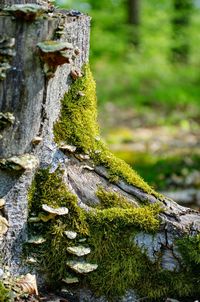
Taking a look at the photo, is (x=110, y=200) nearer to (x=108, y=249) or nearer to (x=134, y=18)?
(x=108, y=249)

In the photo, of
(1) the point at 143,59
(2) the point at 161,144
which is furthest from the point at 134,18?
(2) the point at 161,144

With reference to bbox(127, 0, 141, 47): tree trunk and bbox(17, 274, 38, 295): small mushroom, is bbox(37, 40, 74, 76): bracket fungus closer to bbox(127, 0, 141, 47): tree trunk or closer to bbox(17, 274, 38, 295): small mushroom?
bbox(17, 274, 38, 295): small mushroom

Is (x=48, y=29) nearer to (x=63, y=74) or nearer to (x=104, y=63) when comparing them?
(x=63, y=74)

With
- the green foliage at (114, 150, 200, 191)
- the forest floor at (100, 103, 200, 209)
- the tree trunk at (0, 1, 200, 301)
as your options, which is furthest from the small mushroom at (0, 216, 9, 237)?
the green foliage at (114, 150, 200, 191)

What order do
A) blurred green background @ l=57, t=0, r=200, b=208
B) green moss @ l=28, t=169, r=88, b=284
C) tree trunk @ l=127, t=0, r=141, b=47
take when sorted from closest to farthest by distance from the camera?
green moss @ l=28, t=169, r=88, b=284 → blurred green background @ l=57, t=0, r=200, b=208 → tree trunk @ l=127, t=0, r=141, b=47

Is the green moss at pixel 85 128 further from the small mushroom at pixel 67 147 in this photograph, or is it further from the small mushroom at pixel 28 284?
the small mushroom at pixel 28 284

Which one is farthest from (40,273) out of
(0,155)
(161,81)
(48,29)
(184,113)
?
(161,81)
